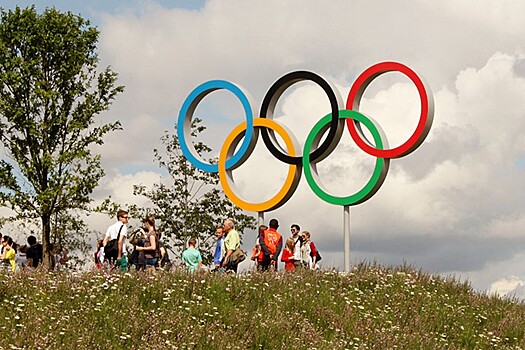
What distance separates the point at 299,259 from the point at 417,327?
5.73m

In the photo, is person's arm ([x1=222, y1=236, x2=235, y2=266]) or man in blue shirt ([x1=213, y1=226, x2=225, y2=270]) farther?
man in blue shirt ([x1=213, y1=226, x2=225, y2=270])

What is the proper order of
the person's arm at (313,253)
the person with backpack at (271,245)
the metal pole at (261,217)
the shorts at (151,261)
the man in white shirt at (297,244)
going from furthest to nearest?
the metal pole at (261,217)
the person's arm at (313,253)
the man in white shirt at (297,244)
the person with backpack at (271,245)
the shorts at (151,261)

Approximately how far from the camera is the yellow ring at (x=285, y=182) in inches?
827

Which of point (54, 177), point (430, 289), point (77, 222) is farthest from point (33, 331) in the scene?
point (77, 222)

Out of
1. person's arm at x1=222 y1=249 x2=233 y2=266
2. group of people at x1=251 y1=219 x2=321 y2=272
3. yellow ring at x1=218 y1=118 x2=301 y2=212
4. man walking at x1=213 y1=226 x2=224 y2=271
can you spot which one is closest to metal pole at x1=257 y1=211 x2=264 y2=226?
yellow ring at x1=218 y1=118 x2=301 y2=212

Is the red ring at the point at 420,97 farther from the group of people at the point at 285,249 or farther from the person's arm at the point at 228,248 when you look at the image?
the person's arm at the point at 228,248

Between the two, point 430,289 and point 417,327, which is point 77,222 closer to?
point 430,289

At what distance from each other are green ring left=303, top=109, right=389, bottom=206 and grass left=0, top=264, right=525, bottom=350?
260cm

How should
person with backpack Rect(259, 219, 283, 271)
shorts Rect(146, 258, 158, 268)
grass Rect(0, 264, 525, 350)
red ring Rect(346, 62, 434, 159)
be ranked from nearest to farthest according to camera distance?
grass Rect(0, 264, 525, 350) < shorts Rect(146, 258, 158, 268) < red ring Rect(346, 62, 434, 159) < person with backpack Rect(259, 219, 283, 271)

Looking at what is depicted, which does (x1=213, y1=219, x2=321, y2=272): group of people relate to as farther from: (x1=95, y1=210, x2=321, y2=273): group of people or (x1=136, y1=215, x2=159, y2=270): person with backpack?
(x1=136, y1=215, x2=159, y2=270): person with backpack

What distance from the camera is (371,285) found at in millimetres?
17391

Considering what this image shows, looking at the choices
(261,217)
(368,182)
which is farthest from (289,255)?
(368,182)

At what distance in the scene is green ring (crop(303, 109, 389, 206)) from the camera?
19.7 meters

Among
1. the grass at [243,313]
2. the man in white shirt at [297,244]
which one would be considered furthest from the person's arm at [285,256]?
the grass at [243,313]
